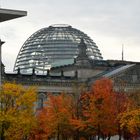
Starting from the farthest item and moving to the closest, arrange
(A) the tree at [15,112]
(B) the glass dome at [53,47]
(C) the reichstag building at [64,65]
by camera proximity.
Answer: (B) the glass dome at [53,47] → (C) the reichstag building at [64,65] → (A) the tree at [15,112]

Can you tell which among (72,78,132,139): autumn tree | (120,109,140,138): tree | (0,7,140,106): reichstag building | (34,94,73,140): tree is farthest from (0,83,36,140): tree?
(0,7,140,106): reichstag building

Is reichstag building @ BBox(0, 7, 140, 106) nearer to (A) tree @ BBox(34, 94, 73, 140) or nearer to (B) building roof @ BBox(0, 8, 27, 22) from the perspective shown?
(A) tree @ BBox(34, 94, 73, 140)

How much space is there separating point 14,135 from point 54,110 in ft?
38.4

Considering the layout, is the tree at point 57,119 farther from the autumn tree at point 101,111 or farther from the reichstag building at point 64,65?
the reichstag building at point 64,65

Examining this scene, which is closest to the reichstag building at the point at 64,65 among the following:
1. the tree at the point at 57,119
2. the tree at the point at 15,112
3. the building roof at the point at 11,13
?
the tree at the point at 57,119

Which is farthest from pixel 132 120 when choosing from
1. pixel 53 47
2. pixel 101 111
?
pixel 53 47

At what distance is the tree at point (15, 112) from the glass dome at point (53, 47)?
95490mm

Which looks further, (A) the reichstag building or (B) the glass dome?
(B) the glass dome

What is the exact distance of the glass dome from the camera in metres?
183

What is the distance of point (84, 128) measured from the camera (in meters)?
89.8

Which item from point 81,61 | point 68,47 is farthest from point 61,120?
point 68,47

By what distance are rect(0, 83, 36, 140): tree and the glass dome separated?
3759 inches

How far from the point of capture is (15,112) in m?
81.1

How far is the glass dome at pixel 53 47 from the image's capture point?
7210 inches
